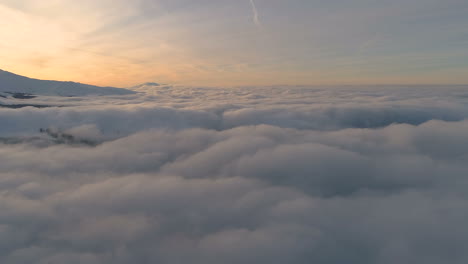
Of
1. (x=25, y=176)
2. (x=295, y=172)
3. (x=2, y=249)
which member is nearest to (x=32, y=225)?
(x=2, y=249)

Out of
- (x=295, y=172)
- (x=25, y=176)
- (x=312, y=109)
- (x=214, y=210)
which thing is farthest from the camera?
(x=312, y=109)

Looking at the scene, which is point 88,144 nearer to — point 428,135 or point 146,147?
point 146,147

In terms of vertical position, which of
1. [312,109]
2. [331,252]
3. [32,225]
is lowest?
[331,252]

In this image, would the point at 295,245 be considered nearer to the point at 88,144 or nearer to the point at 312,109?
the point at 88,144

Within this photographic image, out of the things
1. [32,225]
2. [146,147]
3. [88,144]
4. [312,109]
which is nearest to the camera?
[32,225]

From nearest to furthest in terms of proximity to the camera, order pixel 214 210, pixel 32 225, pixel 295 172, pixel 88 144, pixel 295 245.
Result: pixel 295 245
pixel 32 225
pixel 214 210
pixel 295 172
pixel 88 144

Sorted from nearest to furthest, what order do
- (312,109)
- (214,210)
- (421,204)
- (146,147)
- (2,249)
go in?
(2,249)
(214,210)
(421,204)
(146,147)
(312,109)

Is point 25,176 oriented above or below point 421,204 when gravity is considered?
above

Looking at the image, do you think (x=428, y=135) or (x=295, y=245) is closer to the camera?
(x=295, y=245)

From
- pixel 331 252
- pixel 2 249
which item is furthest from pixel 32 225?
pixel 331 252
